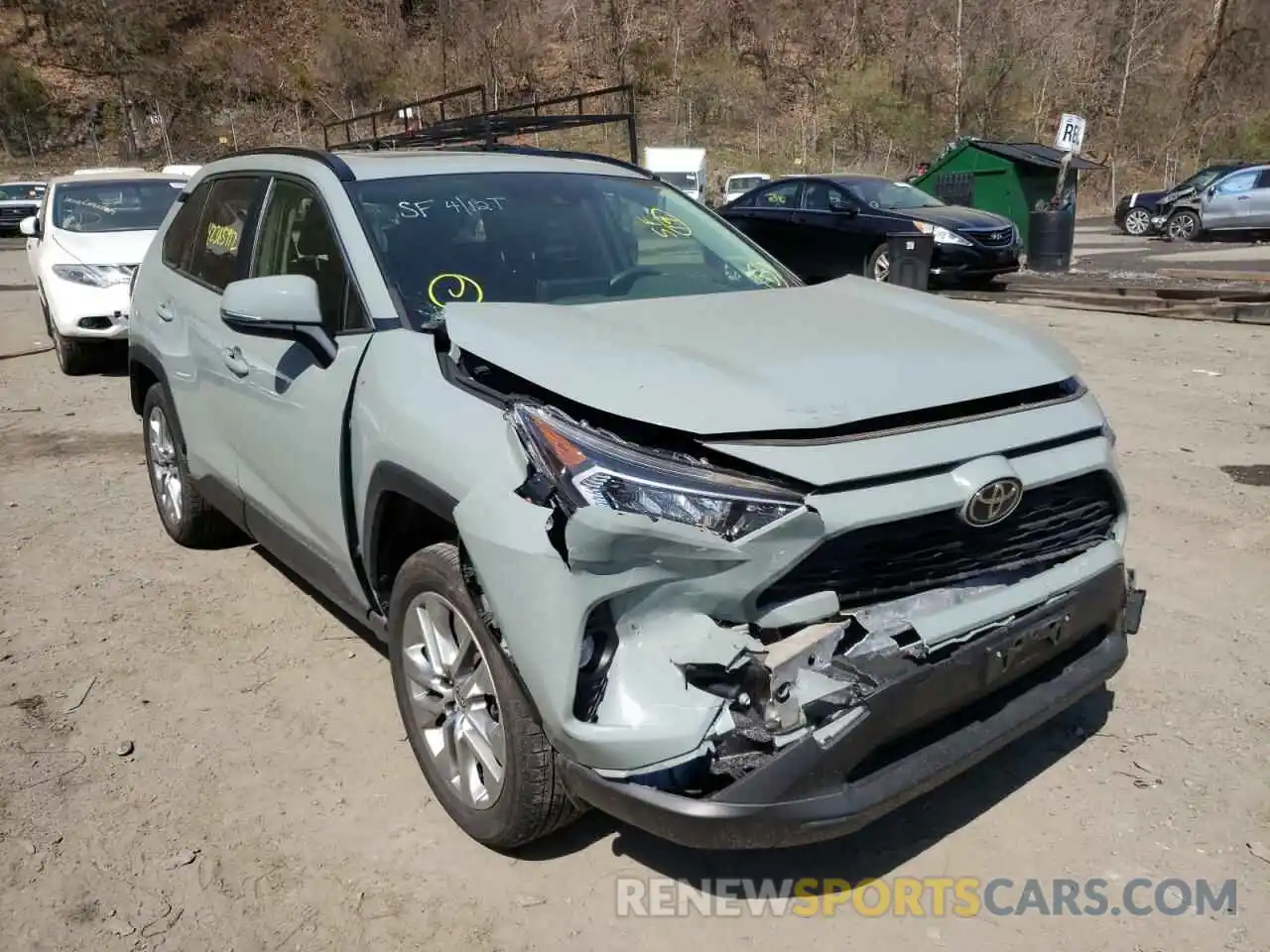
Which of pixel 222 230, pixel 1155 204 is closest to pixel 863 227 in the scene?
pixel 222 230

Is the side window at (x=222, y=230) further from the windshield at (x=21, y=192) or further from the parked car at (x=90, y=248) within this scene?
the windshield at (x=21, y=192)

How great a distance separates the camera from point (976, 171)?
17500 millimetres

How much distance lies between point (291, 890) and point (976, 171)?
17501mm

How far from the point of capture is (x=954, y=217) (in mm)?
13562

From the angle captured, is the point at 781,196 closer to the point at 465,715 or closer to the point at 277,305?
the point at 277,305

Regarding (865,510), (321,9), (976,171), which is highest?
(321,9)

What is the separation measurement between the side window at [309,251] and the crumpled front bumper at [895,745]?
1.63 m

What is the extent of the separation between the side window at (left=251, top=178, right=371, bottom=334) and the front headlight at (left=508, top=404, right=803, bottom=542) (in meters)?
1.13

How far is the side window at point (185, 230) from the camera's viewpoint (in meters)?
4.42

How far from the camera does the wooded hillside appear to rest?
133ft

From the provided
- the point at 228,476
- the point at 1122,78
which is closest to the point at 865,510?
the point at 228,476

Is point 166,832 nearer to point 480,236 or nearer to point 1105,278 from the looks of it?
point 480,236

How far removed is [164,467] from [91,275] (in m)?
4.84

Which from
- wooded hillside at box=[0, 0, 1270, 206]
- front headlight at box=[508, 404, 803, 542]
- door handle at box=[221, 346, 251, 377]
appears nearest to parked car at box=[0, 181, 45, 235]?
wooded hillside at box=[0, 0, 1270, 206]
